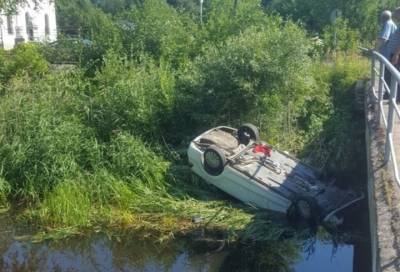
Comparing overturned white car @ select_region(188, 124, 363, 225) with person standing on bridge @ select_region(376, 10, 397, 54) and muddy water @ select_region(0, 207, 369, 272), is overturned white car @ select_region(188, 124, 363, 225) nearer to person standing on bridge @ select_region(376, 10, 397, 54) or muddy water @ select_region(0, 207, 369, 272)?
muddy water @ select_region(0, 207, 369, 272)

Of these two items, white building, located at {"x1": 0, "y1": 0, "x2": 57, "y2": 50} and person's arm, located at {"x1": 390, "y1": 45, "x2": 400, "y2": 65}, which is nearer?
person's arm, located at {"x1": 390, "y1": 45, "x2": 400, "y2": 65}

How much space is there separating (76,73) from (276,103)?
17.0ft

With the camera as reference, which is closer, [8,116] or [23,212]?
[23,212]

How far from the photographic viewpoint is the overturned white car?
340 inches

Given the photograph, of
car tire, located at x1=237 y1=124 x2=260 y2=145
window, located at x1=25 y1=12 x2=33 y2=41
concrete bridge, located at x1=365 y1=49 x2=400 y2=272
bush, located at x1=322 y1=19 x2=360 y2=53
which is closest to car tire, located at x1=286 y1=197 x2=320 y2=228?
concrete bridge, located at x1=365 y1=49 x2=400 y2=272

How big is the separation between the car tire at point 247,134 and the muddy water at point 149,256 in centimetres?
242

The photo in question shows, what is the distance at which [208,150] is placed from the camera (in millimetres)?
9320

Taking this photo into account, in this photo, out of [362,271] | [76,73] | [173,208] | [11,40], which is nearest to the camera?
[362,271]

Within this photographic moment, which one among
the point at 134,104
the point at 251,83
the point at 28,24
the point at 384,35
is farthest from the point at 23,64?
the point at 28,24

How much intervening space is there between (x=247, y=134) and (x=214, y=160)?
1.15 metres

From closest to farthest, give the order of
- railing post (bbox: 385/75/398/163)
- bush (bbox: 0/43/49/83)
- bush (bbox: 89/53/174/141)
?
railing post (bbox: 385/75/398/163) < bush (bbox: 89/53/174/141) < bush (bbox: 0/43/49/83)

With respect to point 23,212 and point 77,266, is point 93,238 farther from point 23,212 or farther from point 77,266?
point 23,212

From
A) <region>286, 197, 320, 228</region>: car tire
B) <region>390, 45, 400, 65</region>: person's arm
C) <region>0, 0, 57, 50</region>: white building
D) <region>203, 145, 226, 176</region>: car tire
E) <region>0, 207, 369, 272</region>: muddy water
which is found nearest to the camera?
<region>0, 207, 369, 272</region>: muddy water

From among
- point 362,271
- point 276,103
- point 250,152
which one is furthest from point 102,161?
point 362,271
